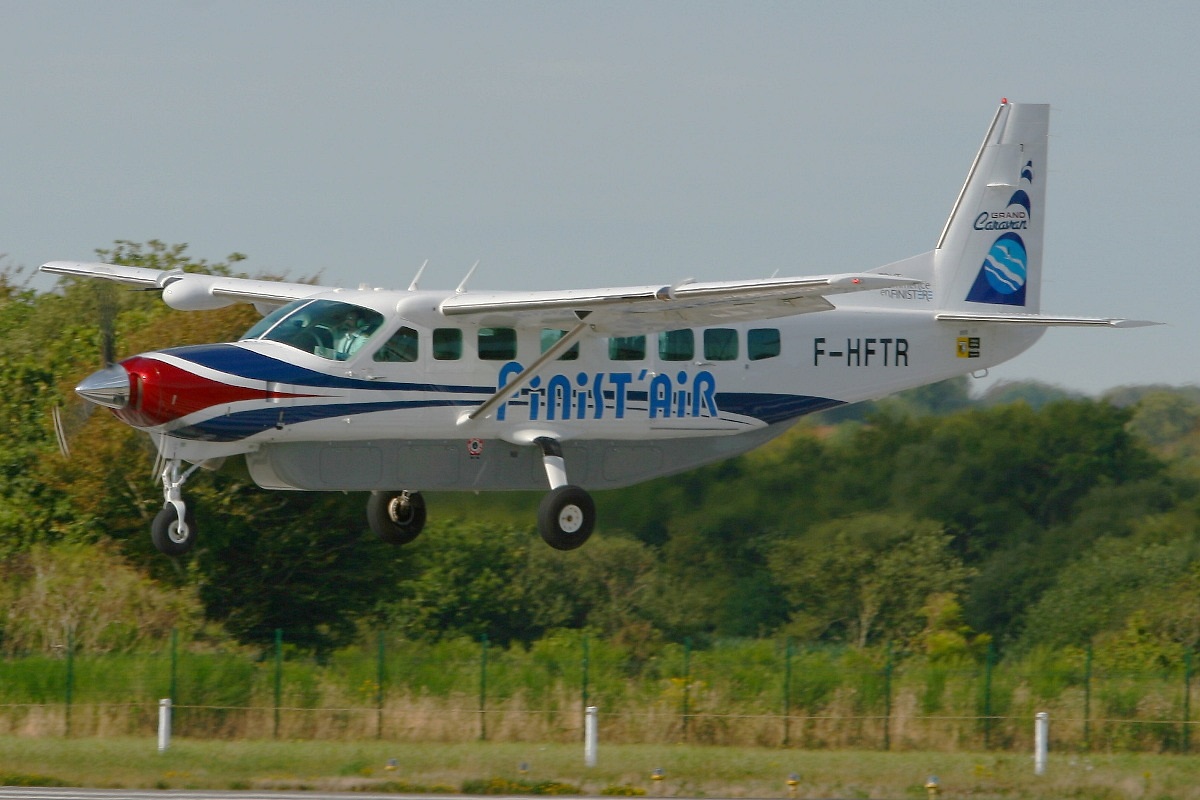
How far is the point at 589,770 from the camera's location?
23.3 m

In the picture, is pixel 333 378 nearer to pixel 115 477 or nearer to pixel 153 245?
pixel 115 477

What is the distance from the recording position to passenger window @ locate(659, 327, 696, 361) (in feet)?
70.3

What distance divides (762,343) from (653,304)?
2.99m

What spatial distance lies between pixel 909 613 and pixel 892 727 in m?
11.9

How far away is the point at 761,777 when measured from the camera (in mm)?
23391

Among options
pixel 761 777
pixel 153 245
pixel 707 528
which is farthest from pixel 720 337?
pixel 153 245

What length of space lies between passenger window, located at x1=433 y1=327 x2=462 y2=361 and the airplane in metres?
0.02

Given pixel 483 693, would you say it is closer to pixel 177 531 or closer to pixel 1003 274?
pixel 177 531

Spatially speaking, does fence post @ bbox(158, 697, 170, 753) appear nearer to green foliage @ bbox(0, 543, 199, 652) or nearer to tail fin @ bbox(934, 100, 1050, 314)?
green foliage @ bbox(0, 543, 199, 652)

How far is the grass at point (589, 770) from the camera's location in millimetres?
22328

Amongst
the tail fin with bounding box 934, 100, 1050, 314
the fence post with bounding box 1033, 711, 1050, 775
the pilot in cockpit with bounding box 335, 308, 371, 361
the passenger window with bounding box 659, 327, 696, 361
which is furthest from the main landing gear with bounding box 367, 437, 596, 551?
the fence post with bounding box 1033, 711, 1050, 775

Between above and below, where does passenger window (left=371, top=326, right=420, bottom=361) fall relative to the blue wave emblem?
below

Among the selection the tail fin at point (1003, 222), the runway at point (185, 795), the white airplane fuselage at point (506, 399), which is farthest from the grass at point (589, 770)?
the tail fin at point (1003, 222)

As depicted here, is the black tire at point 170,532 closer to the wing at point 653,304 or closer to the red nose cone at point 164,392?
the red nose cone at point 164,392
